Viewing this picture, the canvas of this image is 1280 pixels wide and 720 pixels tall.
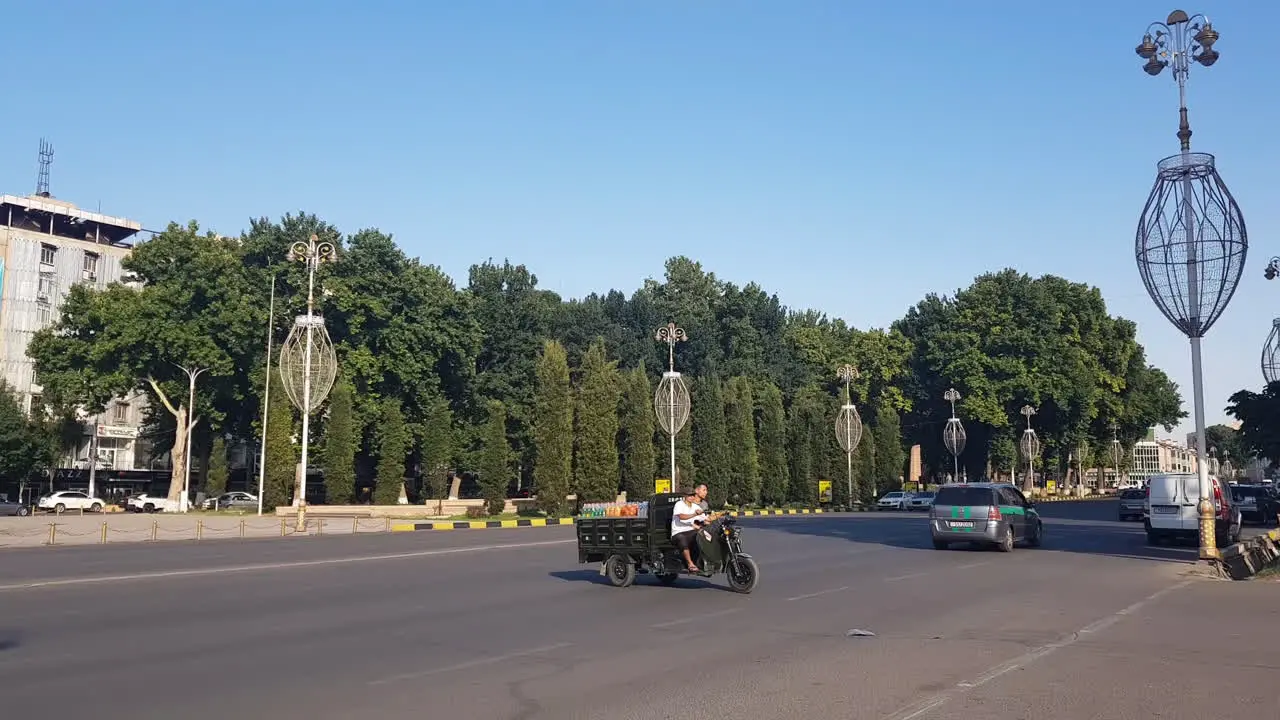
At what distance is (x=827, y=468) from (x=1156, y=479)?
44.4 m

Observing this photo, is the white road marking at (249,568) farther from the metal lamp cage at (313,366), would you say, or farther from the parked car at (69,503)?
the parked car at (69,503)

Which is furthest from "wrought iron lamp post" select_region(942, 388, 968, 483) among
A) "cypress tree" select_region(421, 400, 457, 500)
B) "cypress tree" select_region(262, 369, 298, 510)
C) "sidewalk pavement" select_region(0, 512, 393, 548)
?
"sidewalk pavement" select_region(0, 512, 393, 548)

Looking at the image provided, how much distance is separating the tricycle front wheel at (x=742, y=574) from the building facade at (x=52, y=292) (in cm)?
7670

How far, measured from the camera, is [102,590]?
16219 mm

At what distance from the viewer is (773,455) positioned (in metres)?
69.4

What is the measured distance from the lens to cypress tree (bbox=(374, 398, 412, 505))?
2138 inches

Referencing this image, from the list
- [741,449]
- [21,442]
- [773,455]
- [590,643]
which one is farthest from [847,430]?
[590,643]

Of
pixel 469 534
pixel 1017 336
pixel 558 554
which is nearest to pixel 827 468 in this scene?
pixel 1017 336

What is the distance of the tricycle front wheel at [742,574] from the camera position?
1598 centimetres

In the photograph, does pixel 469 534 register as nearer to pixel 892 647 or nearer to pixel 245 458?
pixel 892 647

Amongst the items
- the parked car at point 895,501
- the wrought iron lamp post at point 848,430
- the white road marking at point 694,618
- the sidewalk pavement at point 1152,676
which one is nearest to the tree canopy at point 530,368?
the wrought iron lamp post at point 848,430

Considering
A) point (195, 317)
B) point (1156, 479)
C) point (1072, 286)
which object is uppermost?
point (1072, 286)

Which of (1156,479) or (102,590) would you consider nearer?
(102,590)

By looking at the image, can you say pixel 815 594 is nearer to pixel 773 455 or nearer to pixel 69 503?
pixel 773 455
